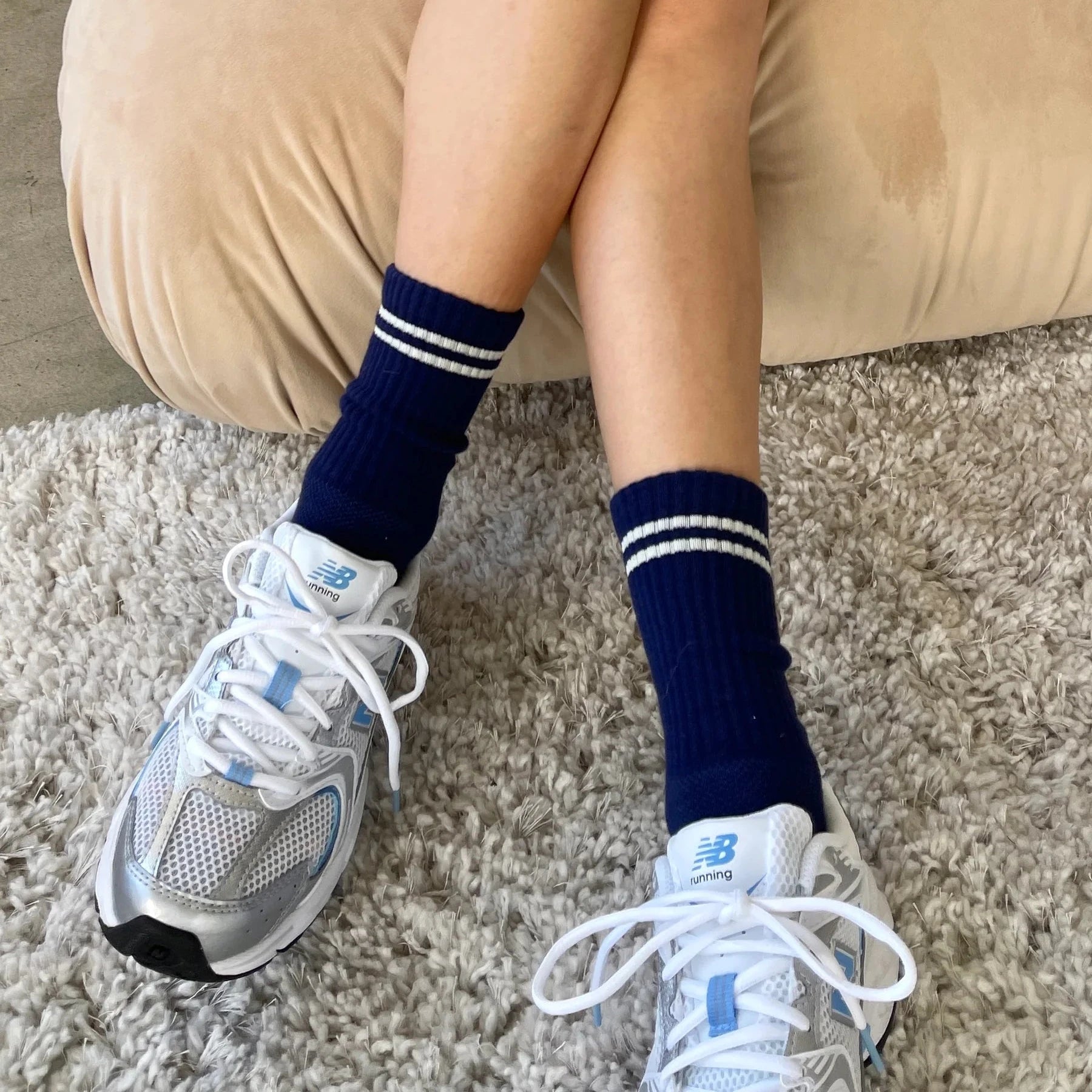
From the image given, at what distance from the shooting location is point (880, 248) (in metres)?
0.72

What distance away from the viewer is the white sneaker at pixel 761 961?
49cm

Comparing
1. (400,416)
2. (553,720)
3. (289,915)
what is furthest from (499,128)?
(289,915)

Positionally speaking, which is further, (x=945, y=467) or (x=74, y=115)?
(x=945, y=467)

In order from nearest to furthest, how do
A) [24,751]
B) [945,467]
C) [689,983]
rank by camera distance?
[689,983], [24,751], [945,467]

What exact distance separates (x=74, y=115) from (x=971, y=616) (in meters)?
0.80

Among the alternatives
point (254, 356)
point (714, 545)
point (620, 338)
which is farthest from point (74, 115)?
point (714, 545)

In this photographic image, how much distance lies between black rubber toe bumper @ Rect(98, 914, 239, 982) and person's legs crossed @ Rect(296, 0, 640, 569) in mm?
259

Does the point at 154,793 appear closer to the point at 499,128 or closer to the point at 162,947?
the point at 162,947

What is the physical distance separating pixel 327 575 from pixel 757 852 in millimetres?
317

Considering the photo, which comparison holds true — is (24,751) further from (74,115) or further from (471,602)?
(74,115)

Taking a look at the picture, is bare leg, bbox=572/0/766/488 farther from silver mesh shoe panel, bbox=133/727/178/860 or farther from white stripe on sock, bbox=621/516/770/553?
silver mesh shoe panel, bbox=133/727/178/860

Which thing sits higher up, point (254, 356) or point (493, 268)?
point (493, 268)

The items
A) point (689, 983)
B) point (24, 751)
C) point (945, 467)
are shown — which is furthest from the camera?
point (945, 467)

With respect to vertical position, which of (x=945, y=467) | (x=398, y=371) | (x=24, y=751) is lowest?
(x=24, y=751)
